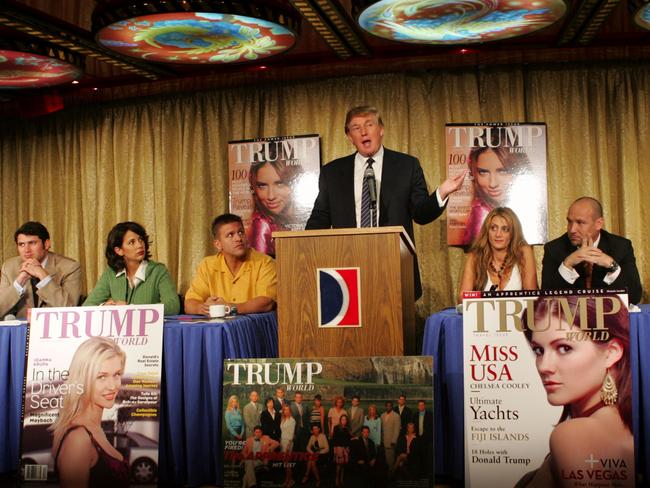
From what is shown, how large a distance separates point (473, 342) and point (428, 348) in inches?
21.7

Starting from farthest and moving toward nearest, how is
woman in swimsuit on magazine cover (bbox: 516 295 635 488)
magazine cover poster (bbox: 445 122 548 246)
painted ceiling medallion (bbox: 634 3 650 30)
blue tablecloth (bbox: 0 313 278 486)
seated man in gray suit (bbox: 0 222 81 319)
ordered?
1. magazine cover poster (bbox: 445 122 548 246)
2. seated man in gray suit (bbox: 0 222 81 319)
3. painted ceiling medallion (bbox: 634 3 650 30)
4. blue tablecloth (bbox: 0 313 278 486)
5. woman in swimsuit on magazine cover (bbox: 516 295 635 488)

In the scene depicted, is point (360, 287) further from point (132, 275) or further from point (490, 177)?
point (490, 177)

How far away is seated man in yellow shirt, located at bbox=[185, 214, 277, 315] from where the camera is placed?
4633mm

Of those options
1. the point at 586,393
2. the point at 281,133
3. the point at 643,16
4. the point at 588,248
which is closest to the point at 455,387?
the point at 586,393

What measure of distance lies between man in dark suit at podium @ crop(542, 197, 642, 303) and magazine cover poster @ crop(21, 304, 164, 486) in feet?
7.28

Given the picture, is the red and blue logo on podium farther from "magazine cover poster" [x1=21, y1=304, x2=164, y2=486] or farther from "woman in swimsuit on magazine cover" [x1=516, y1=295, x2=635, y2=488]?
"magazine cover poster" [x1=21, y1=304, x2=164, y2=486]

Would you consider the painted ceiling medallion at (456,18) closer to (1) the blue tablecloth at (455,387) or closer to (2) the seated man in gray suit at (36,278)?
(1) the blue tablecloth at (455,387)

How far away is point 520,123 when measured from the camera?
5.87m

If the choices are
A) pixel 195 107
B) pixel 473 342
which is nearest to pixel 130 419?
pixel 473 342

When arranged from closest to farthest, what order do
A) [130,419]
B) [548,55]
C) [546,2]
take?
[130,419], [546,2], [548,55]

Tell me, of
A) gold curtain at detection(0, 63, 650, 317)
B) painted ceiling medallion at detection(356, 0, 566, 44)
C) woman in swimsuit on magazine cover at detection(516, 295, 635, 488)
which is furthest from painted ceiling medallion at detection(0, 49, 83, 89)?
woman in swimsuit on magazine cover at detection(516, 295, 635, 488)

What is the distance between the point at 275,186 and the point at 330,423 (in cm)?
354

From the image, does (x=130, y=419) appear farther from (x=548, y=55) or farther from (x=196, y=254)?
(x=548, y=55)

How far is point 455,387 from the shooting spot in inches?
137
